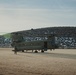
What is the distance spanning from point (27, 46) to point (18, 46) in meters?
2.02

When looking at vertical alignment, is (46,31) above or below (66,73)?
above

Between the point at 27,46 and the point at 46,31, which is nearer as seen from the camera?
the point at 27,46

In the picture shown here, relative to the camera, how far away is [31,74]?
58.0 ft

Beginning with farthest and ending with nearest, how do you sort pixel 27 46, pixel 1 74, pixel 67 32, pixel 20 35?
pixel 67 32, pixel 20 35, pixel 27 46, pixel 1 74

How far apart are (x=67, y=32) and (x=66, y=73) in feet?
350

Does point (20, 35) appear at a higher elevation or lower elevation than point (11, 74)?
higher

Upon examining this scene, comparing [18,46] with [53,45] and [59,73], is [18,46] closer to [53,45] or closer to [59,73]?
[53,45]

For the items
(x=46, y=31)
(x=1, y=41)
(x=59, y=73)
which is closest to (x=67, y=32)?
(x=46, y=31)

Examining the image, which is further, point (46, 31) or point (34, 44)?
point (46, 31)

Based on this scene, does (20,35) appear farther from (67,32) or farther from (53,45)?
(67,32)

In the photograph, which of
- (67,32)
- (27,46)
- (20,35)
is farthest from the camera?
(67,32)

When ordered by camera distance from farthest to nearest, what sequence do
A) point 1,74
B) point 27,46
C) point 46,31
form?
point 46,31
point 27,46
point 1,74

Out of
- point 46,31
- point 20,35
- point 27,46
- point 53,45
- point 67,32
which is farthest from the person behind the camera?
point 46,31

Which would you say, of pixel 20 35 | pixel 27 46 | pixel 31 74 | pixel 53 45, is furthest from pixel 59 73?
pixel 20 35
